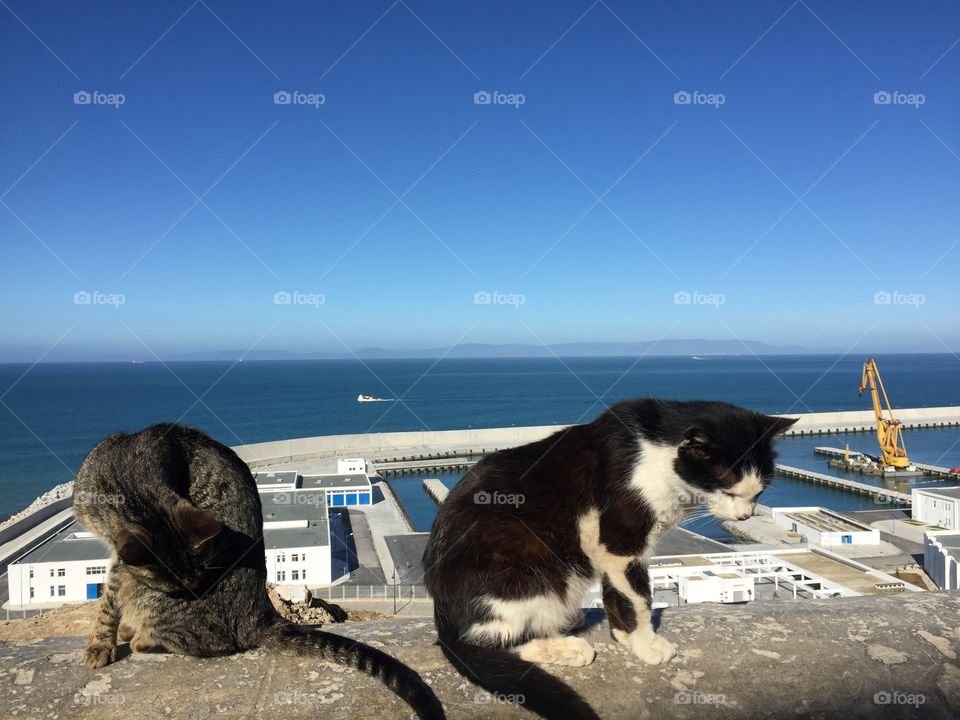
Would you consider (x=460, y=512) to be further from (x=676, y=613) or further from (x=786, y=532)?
(x=786, y=532)

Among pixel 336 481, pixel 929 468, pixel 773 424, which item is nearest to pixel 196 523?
pixel 773 424

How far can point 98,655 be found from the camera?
2.21m

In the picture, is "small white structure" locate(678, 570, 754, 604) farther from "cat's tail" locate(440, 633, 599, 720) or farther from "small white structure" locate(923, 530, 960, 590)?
"cat's tail" locate(440, 633, 599, 720)

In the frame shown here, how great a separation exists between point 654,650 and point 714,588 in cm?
1449

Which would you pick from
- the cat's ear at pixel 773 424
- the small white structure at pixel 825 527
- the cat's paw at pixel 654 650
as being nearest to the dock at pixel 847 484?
the small white structure at pixel 825 527

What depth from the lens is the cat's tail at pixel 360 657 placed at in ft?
6.37

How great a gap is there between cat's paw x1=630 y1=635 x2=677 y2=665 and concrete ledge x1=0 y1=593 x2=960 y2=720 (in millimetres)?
36

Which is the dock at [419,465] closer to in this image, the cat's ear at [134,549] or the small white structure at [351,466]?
the small white structure at [351,466]

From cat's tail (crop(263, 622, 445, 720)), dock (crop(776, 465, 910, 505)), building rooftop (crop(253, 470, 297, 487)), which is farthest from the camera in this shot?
dock (crop(776, 465, 910, 505))

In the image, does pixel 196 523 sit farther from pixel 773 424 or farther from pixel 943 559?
pixel 943 559

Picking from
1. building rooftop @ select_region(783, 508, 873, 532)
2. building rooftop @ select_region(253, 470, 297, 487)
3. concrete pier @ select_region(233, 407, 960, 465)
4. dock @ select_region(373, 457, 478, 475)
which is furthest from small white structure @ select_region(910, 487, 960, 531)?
building rooftop @ select_region(253, 470, 297, 487)

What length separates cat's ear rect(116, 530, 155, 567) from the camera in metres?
2.23

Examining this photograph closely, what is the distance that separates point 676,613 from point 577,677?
2.58 ft

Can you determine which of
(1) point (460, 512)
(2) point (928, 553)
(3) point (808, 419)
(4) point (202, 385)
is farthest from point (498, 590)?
(4) point (202, 385)
